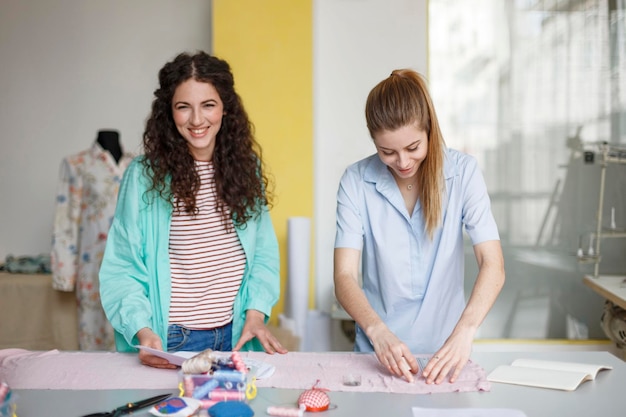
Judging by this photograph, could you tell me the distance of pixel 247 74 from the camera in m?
4.18

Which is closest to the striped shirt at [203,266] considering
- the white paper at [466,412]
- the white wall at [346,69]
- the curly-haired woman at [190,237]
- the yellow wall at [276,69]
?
the curly-haired woman at [190,237]

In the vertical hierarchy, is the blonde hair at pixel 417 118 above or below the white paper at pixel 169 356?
above

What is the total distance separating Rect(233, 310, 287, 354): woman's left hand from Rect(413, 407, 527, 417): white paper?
1.96 ft

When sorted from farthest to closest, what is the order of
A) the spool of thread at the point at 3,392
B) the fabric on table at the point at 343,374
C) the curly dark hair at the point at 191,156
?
the curly dark hair at the point at 191,156
the fabric on table at the point at 343,374
the spool of thread at the point at 3,392

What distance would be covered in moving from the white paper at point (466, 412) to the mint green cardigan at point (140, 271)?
2.58 feet

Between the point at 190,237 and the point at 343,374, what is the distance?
65 cm

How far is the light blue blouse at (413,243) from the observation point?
84.5 inches

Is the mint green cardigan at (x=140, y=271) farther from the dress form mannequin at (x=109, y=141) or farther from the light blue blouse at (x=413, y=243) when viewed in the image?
the dress form mannequin at (x=109, y=141)

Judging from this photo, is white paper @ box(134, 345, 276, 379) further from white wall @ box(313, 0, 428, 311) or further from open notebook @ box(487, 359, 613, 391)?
white wall @ box(313, 0, 428, 311)

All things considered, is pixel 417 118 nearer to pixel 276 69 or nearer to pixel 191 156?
pixel 191 156

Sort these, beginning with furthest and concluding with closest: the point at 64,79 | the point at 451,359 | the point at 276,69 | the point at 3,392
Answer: the point at 64,79, the point at 276,69, the point at 451,359, the point at 3,392

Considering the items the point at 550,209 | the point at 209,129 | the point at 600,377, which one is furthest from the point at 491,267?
the point at 550,209

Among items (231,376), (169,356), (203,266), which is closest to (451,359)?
(231,376)

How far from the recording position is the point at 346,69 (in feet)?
14.5
